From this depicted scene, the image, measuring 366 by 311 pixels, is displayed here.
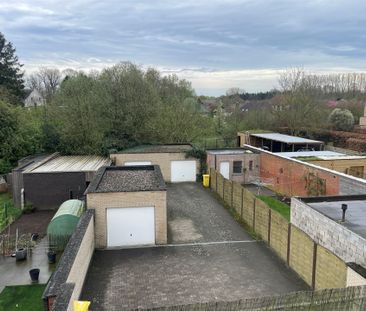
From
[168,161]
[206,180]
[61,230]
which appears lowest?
[61,230]

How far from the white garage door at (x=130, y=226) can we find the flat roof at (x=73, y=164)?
8.47 metres

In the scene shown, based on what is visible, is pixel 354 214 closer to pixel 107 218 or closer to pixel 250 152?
pixel 107 218

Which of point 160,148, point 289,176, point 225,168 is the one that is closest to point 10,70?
point 160,148

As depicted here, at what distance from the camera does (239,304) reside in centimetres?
644

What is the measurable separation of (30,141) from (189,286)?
73.9 feet

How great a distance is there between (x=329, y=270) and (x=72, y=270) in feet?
22.9

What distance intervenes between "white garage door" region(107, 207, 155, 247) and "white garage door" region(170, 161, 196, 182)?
12.2 meters

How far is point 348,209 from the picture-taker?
42.0 ft

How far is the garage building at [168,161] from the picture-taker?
26812mm

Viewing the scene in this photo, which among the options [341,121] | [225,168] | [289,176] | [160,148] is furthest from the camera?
[341,121]

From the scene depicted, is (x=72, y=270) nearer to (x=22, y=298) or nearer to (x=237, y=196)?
(x=22, y=298)

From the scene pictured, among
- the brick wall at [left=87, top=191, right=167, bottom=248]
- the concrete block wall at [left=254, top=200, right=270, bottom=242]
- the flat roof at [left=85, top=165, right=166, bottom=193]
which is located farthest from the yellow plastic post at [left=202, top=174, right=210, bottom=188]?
the brick wall at [left=87, top=191, right=167, bottom=248]

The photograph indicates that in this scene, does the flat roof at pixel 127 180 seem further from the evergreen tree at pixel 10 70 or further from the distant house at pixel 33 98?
the distant house at pixel 33 98

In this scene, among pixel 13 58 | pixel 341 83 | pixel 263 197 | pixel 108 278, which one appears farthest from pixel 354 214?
pixel 341 83
